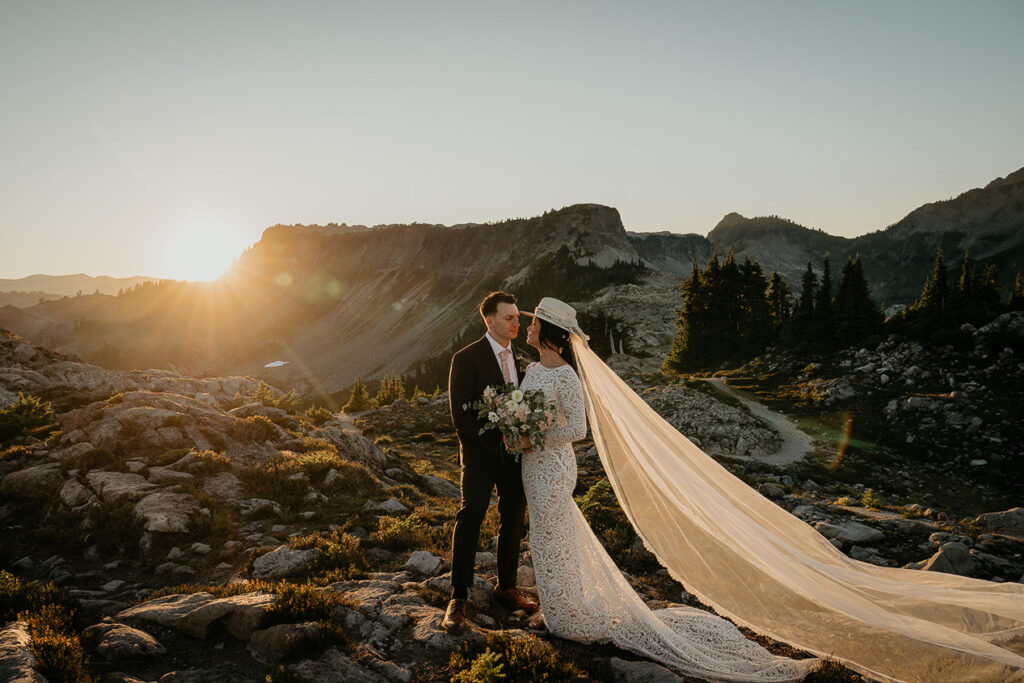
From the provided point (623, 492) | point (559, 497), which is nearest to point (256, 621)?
point (559, 497)

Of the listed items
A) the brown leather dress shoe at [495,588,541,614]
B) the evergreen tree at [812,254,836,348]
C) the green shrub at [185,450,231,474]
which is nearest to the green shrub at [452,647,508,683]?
the brown leather dress shoe at [495,588,541,614]

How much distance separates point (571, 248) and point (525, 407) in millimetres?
125668

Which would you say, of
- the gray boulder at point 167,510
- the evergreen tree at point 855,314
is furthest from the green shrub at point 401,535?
the evergreen tree at point 855,314

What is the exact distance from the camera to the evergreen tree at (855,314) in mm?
38406

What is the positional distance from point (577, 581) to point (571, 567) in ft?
0.50

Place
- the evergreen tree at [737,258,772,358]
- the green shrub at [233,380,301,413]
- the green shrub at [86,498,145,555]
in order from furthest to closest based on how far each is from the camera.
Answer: the evergreen tree at [737,258,772,358] < the green shrub at [233,380,301,413] < the green shrub at [86,498,145,555]

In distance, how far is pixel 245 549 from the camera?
7.89 meters

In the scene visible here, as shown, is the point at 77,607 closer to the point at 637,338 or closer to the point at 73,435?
the point at 73,435

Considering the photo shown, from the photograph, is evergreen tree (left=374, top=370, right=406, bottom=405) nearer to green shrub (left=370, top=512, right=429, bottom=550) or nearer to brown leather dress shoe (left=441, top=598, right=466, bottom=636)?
green shrub (left=370, top=512, right=429, bottom=550)

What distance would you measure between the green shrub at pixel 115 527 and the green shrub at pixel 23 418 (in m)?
5.52

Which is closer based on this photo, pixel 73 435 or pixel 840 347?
pixel 73 435

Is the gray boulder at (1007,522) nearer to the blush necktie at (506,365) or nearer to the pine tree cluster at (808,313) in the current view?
the blush necktie at (506,365)

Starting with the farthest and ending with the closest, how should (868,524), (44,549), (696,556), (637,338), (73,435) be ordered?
(637,338)
(73,435)
(868,524)
(44,549)
(696,556)

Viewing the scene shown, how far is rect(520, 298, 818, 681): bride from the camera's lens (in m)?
5.11
